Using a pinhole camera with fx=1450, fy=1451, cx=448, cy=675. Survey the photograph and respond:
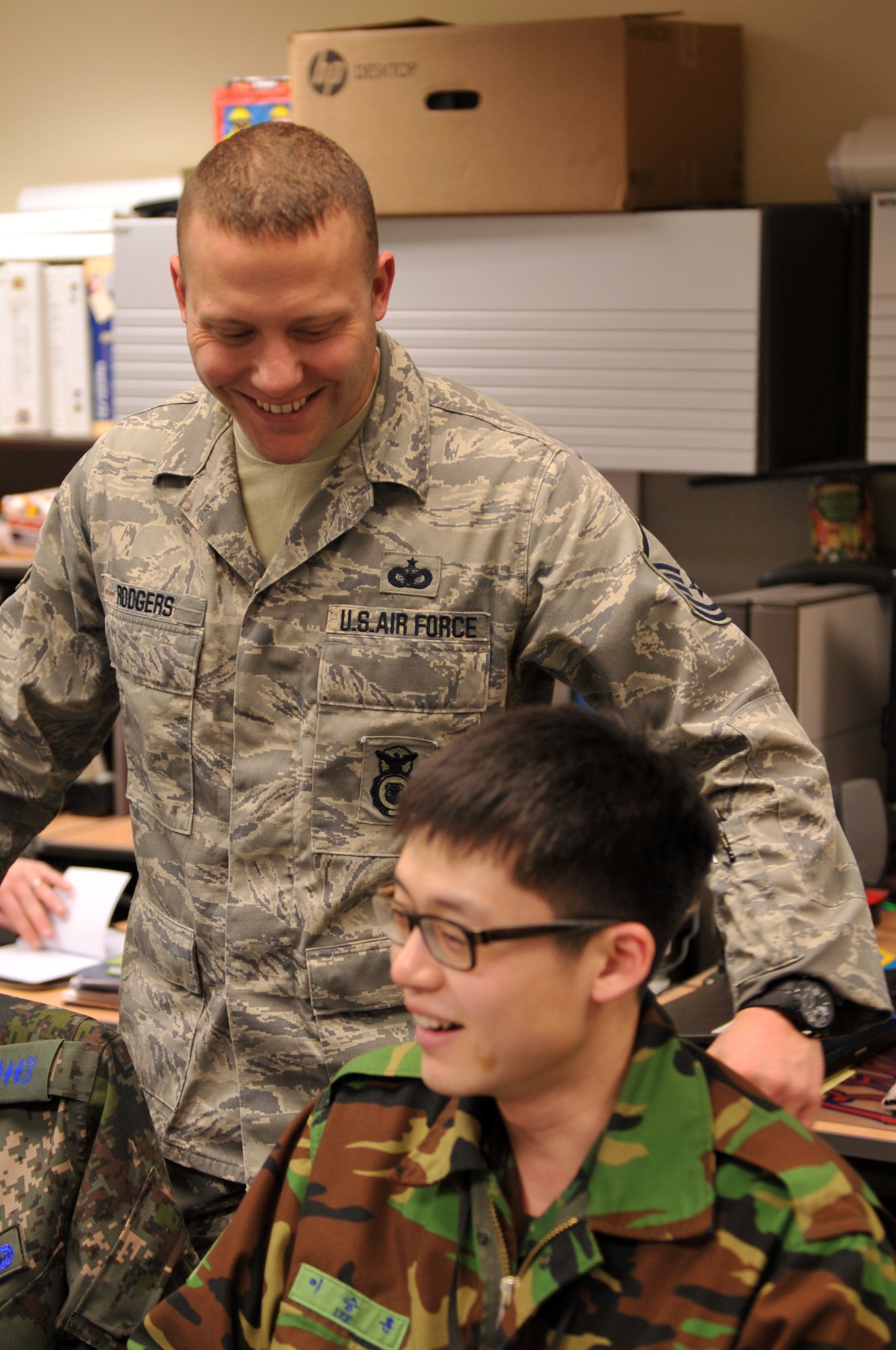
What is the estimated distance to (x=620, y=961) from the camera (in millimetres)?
930

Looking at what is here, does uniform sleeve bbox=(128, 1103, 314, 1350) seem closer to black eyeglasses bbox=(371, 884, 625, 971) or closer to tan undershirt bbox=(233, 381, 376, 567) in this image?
black eyeglasses bbox=(371, 884, 625, 971)

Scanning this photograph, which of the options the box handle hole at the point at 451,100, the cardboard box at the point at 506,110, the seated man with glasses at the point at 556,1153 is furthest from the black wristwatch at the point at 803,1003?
the box handle hole at the point at 451,100

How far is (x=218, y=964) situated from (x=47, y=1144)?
0.22 m

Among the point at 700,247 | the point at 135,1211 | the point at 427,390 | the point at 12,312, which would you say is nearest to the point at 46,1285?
the point at 135,1211

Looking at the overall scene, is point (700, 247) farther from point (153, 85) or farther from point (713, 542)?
point (153, 85)

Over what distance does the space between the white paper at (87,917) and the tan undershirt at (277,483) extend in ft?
2.66

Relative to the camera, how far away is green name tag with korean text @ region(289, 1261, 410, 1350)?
969mm

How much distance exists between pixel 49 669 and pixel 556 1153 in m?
0.73

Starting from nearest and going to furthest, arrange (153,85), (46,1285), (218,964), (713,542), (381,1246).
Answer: (381,1246) → (46,1285) → (218,964) → (713,542) → (153,85)

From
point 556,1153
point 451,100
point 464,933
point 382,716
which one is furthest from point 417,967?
point 451,100

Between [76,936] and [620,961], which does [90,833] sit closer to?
[76,936]

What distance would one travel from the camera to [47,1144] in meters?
1.18

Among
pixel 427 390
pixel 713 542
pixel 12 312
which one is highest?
pixel 12 312

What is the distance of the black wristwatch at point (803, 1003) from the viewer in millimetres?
1080
